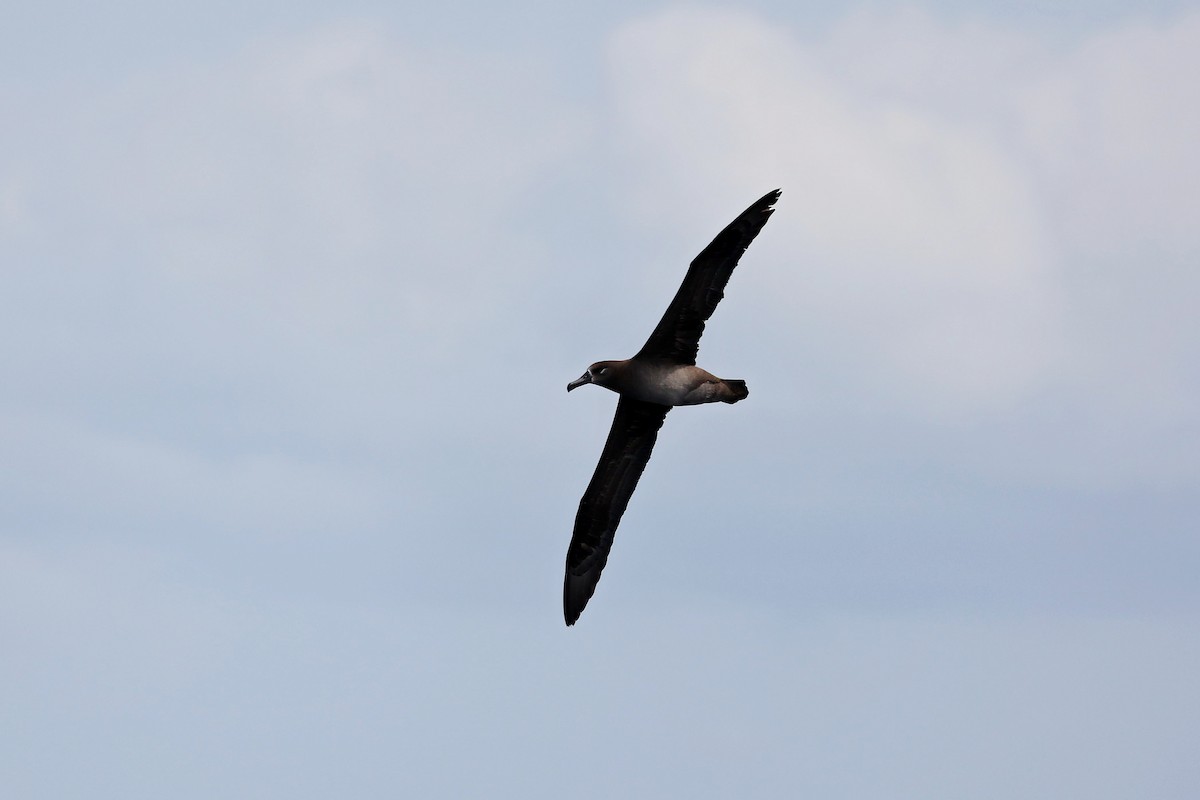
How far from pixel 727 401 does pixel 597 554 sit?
175 inches

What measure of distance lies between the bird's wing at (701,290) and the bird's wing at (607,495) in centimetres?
183

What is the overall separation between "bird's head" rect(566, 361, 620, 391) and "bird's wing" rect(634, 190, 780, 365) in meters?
0.62

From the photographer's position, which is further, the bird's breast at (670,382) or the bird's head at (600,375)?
the bird's head at (600,375)

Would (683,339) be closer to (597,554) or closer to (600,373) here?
(600,373)

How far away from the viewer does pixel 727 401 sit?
2569cm

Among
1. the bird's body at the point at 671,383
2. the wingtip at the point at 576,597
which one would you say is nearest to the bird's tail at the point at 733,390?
the bird's body at the point at 671,383

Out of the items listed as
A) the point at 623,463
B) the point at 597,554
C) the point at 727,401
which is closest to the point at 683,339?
the point at 727,401

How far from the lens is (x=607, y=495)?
92.2ft

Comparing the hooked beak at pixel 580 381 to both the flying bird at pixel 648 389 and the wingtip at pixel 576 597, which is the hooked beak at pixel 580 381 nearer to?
the flying bird at pixel 648 389

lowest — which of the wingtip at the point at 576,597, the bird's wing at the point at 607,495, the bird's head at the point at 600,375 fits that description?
the wingtip at the point at 576,597

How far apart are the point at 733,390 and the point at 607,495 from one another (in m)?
3.71

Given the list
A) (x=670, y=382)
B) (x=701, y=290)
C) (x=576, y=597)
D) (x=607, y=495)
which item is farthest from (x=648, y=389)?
(x=576, y=597)

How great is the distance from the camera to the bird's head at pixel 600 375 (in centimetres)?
2633

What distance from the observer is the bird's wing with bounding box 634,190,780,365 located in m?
23.8
